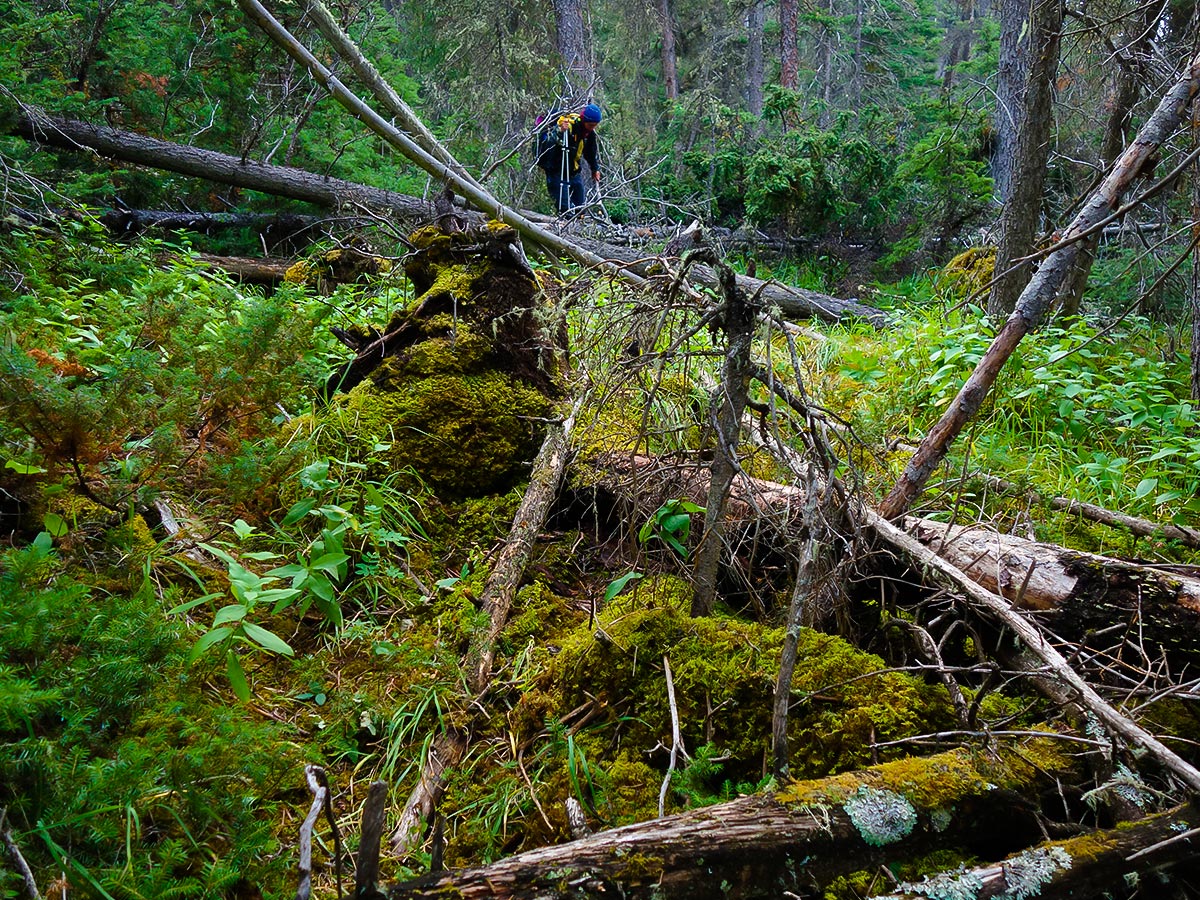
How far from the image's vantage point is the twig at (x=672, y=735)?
1952 millimetres

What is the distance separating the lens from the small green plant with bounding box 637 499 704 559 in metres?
3.00

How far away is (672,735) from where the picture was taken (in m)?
2.26

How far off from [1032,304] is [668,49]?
20413 millimetres

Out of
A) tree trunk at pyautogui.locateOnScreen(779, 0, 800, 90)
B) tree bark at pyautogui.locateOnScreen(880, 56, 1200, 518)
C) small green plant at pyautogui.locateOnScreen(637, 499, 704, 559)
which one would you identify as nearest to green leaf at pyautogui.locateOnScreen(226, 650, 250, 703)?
small green plant at pyautogui.locateOnScreen(637, 499, 704, 559)

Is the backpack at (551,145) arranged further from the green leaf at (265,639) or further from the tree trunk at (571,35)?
the green leaf at (265,639)

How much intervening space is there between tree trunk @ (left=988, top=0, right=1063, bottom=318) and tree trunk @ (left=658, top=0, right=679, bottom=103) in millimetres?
15751

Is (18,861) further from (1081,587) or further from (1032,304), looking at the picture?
(1032,304)

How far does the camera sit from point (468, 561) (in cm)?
329

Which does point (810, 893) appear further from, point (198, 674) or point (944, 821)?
point (198, 674)

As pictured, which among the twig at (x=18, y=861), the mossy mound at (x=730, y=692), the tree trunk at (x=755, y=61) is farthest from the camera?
the tree trunk at (x=755, y=61)

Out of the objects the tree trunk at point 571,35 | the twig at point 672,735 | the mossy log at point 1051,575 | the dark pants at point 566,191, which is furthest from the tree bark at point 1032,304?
the tree trunk at point 571,35

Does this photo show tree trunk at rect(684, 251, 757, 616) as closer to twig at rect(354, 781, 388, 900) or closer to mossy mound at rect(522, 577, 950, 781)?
mossy mound at rect(522, 577, 950, 781)

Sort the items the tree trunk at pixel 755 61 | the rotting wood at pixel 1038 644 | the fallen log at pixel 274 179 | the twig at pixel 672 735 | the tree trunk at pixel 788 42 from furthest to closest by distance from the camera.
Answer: the tree trunk at pixel 755 61 → the tree trunk at pixel 788 42 → the fallen log at pixel 274 179 → the twig at pixel 672 735 → the rotting wood at pixel 1038 644

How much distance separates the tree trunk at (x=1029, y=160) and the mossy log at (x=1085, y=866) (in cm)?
484
